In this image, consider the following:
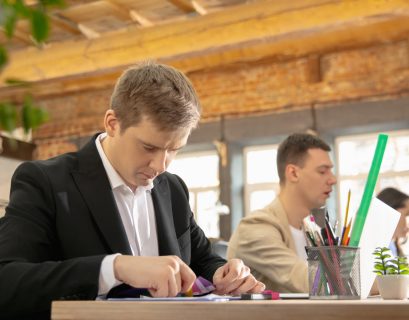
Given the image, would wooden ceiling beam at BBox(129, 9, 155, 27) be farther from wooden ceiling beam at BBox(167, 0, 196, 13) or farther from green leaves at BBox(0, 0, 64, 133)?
green leaves at BBox(0, 0, 64, 133)

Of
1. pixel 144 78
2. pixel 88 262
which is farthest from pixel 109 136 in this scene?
pixel 88 262

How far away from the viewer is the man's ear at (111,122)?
189cm

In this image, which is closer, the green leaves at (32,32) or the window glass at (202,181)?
the green leaves at (32,32)

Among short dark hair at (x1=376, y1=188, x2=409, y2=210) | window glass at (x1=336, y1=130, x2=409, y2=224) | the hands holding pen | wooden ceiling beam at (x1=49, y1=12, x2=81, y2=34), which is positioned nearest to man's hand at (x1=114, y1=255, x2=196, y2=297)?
the hands holding pen

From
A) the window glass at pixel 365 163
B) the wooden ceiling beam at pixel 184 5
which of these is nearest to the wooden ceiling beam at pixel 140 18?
the wooden ceiling beam at pixel 184 5

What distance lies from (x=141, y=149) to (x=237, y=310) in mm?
873

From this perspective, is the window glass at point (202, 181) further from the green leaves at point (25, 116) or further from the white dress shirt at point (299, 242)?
the green leaves at point (25, 116)

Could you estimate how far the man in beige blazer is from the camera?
2.62 m

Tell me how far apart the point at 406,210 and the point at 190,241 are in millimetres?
2810

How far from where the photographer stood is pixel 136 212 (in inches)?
77.5

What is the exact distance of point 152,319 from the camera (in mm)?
1076

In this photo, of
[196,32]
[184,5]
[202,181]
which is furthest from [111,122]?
[202,181]

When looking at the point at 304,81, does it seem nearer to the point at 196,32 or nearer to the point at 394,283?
the point at 196,32

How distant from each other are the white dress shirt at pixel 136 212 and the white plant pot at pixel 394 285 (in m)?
0.66
